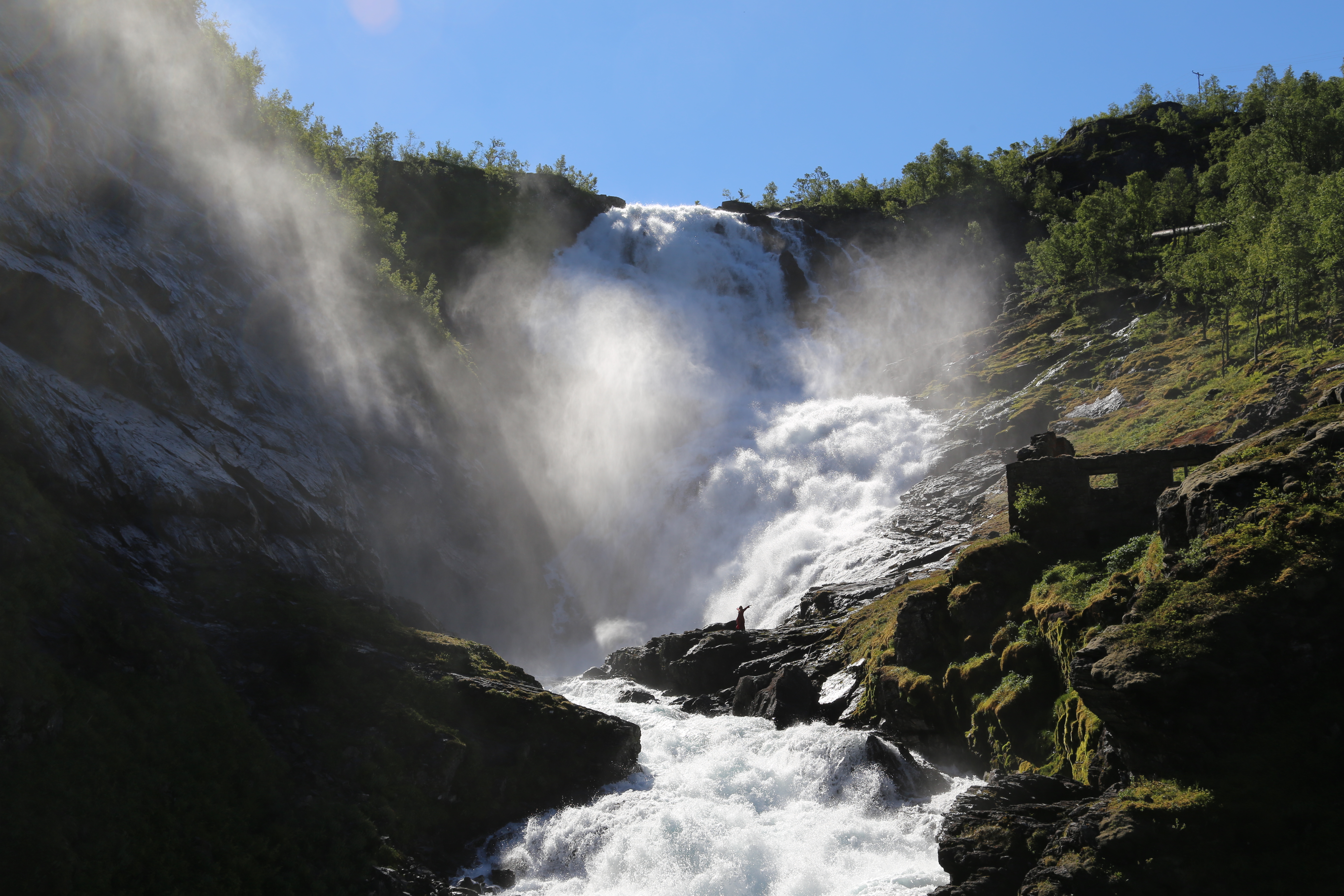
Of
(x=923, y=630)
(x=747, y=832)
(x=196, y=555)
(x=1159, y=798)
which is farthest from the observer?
(x=923, y=630)

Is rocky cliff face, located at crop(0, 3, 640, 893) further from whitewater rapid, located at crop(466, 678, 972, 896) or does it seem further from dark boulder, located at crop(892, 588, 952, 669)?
dark boulder, located at crop(892, 588, 952, 669)

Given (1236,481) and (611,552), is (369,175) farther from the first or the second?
(1236,481)

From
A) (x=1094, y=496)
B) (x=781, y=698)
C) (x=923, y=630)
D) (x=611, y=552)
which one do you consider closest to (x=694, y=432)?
(x=611, y=552)

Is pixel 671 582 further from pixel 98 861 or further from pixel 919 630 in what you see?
pixel 98 861

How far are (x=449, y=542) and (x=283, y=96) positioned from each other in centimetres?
4430

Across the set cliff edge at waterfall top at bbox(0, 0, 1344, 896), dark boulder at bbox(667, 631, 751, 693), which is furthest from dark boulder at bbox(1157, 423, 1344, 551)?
dark boulder at bbox(667, 631, 751, 693)

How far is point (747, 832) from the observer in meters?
18.4

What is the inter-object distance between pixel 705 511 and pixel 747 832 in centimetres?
3818

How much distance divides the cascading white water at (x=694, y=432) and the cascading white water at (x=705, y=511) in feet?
0.64

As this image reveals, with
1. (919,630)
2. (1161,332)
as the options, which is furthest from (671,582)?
(1161,332)

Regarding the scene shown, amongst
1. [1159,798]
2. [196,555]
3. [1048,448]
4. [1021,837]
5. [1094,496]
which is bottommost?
[1021,837]

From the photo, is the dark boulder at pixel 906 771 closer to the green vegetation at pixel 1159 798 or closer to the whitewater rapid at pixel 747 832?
the whitewater rapid at pixel 747 832

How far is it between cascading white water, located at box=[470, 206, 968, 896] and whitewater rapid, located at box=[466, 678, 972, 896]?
6 centimetres

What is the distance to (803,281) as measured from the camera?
82.0 metres
